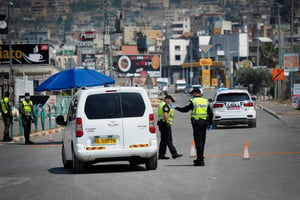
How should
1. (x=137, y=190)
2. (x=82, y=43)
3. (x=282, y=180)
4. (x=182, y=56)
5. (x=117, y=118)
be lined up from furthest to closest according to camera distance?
(x=182, y=56) < (x=82, y=43) < (x=117, y=118) < (x=282, y=180) < (x=137, y=190)

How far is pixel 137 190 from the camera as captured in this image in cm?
1148

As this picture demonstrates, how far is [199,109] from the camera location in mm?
16547

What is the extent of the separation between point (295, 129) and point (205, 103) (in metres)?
14.0

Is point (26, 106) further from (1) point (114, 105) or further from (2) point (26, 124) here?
(1) point (114, 105)

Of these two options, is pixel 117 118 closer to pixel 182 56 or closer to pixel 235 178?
pixel 235 178

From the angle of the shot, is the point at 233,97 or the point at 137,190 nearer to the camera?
the point at 137,190

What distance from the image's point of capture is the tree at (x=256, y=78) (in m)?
91.6

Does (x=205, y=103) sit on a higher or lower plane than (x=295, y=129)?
higher

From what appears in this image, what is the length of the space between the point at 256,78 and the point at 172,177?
263 ft

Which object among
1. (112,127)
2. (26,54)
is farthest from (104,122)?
(26,54)

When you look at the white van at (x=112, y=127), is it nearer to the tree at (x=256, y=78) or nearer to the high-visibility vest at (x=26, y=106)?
the high-visibility vest at (x=26, y=106)

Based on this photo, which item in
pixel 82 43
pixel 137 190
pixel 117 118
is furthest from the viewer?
pixel 82 43

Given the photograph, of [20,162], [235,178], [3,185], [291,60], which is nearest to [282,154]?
[235,178]

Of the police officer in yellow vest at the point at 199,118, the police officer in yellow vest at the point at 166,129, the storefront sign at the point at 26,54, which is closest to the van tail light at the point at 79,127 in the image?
the police officer in yellow vest at the point at 199,118
